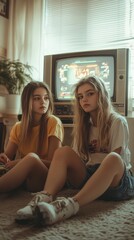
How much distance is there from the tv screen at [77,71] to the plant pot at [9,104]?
33 centimetres

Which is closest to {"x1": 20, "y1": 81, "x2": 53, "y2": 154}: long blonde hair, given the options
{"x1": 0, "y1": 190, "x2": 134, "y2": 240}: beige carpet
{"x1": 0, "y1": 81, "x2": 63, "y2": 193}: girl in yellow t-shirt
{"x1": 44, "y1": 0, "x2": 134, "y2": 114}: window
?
{"x1": 0, "y1": 81, "x2": 63, "y2": 193}: girl in yellow t-shirt

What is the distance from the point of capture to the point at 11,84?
7.22ft

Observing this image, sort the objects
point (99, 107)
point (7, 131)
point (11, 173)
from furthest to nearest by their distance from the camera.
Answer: point (7, 131)
point (99, 107)
point (11, 173)

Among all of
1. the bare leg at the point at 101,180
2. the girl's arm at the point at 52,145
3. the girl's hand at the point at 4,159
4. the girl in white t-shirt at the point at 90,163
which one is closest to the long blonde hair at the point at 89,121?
the girl in white t-shirt at the point at 90,163

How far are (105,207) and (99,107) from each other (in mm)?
485

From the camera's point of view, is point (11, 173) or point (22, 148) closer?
point (11, 173)

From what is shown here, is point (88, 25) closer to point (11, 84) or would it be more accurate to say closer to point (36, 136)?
point (11, 84)

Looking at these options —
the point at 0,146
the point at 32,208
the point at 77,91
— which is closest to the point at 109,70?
the point at 77,91

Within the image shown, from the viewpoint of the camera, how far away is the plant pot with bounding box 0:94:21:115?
83.3 inches

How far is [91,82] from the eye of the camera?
1.39 meters

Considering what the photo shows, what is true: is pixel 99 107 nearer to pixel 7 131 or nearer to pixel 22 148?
pixel 22 148

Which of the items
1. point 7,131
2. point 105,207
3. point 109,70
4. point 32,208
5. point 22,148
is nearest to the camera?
point 32,208

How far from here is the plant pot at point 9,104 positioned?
2115 millimetres

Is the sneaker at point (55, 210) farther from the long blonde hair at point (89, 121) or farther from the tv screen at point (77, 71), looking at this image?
the tv screen at point (77, 71)
